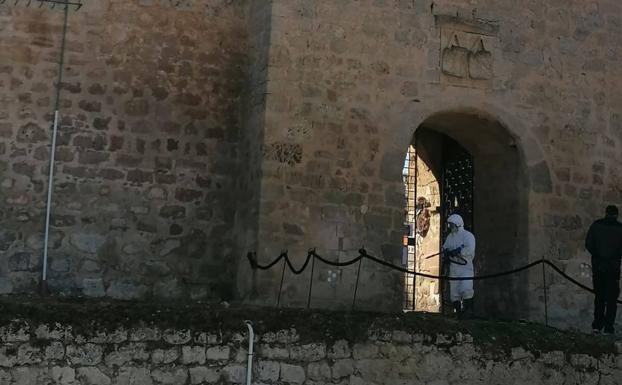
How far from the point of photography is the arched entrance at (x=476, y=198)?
9578mm

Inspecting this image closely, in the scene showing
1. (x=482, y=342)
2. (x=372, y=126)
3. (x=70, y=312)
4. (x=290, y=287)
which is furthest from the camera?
(x=372, y=126)

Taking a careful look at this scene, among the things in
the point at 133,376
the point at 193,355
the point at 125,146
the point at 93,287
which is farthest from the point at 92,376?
the point at 125,146

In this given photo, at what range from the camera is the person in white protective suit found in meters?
8.68

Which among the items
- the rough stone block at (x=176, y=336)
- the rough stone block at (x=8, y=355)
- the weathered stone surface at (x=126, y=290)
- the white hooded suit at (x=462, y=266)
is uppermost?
the white hooded suit at (x=462, y=266)

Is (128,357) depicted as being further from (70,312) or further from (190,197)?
(190,197)

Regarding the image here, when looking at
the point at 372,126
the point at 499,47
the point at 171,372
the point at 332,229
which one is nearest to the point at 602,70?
the point at 499,47

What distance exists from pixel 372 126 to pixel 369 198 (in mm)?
813

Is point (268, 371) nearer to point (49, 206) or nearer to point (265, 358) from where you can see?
point (265, 358)

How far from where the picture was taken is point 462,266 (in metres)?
8.73

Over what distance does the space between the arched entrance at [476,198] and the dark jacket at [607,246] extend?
1.19 m

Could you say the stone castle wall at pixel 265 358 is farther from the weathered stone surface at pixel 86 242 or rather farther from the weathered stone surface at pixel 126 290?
the weathered stone surface at pixel 86 242

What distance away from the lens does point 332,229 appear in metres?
8.60

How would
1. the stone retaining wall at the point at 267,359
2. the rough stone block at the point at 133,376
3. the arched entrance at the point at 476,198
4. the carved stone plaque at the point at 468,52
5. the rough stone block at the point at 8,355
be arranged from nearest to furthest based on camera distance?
the rough stone block at the point at 8,355 → the stone retaining wall at the point at 267,359 → the rough stone block at the point at 133,376 → the carved stone plaque at the point at 468,52 → the arched entrance at the point at 476,198

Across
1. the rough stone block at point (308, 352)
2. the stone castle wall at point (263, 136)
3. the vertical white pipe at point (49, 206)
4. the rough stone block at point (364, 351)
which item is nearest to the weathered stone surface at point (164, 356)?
the rough stone block at point (308, 352)
